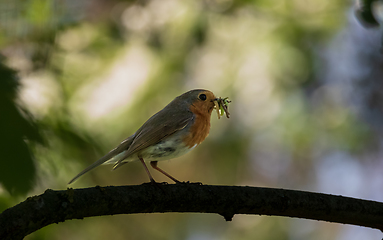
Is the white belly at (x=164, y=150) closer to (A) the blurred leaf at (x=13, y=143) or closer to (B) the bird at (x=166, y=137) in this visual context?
(B) the bird at (x=166, y=137)

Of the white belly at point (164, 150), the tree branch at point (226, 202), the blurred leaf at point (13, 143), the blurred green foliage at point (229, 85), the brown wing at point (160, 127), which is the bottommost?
the blurred leaf at point (13, 143)

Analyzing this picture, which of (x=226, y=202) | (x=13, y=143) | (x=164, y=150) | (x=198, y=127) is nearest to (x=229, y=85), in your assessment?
(x=198, y=127)

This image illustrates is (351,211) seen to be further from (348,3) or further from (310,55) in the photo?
(348,3)

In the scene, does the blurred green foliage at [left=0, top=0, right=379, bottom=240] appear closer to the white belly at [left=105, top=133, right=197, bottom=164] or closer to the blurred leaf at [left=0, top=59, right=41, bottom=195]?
the white belly at [left=105, top=133, right=197, bottom=164]

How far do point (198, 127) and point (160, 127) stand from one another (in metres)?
0.38

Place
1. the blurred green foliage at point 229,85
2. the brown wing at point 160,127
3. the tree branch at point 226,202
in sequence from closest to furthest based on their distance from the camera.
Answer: the tree branch at point 226,202, the brown wing at point 160,127, the blurred green foliage at point 229,85

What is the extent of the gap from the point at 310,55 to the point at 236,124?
4.27 ft

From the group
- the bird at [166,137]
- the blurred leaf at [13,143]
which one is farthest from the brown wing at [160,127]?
the blurred leaf at [13,143]

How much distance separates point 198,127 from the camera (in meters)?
3.80

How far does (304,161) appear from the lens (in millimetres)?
5648

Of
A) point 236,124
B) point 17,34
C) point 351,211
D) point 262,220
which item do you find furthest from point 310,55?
point 17,34

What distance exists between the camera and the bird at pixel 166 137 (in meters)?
3.58

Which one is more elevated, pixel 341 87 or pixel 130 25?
pixel 130 25

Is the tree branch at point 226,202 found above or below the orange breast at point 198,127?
below
